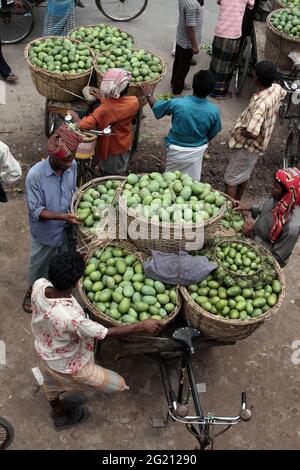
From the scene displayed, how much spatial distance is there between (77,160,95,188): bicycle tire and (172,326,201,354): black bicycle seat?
2523 mm

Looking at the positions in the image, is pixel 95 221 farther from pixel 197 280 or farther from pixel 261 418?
pixel 261 418

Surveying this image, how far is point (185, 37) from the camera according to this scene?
693cm

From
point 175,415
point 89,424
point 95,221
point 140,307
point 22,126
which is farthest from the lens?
point 22,126

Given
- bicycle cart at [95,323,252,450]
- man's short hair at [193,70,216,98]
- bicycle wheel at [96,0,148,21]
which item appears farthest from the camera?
bicycle wheel at [96,0,148,21]

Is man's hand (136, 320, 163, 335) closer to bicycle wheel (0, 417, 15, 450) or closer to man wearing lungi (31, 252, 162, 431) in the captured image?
man wearing lungi (31, 252, 162, 431)

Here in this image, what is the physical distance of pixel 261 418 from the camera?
410cm

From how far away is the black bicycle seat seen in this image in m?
3.47

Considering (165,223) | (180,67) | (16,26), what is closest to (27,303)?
(165,223)

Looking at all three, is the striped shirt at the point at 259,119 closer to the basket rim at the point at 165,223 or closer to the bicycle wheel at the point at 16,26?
the basket rim at the point at 165,223

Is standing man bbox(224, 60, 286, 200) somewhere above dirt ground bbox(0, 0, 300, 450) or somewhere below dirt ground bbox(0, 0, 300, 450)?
above

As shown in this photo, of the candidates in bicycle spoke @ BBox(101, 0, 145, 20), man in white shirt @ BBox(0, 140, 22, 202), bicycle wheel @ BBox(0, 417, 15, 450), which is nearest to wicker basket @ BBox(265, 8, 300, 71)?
bicycle spoke @ BBox(101, 0, 145, 20)

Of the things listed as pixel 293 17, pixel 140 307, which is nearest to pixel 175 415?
pixel 140 307

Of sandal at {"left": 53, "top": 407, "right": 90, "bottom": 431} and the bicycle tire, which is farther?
→ the bicycle tire

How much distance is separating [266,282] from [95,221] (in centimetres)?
151
